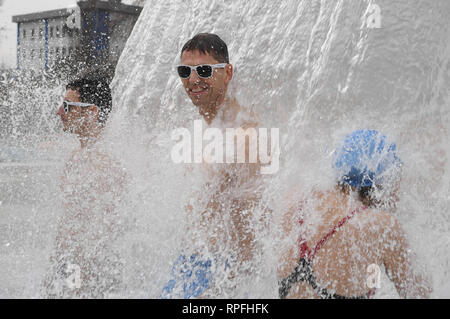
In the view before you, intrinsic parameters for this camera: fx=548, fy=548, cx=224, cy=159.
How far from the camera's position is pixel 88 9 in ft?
55.8

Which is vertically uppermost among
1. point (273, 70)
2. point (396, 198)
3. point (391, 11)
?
point (391, 11)

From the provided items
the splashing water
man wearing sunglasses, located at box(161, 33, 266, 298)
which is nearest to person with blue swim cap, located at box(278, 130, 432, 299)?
the splashing water

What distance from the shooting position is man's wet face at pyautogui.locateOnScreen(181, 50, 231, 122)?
7.63 feet

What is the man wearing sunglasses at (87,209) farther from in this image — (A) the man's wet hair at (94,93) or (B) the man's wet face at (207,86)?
(B) the man's wet face at (207,86)

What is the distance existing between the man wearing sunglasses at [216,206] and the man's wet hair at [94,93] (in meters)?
0.68

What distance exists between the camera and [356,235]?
1.87 meters

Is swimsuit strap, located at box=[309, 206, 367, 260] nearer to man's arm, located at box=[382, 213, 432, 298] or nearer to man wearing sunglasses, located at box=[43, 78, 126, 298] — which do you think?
man's arm, located at box=[382, 213, 432, 298]

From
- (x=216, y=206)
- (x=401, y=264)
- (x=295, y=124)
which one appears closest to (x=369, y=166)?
(x=401, y=264)

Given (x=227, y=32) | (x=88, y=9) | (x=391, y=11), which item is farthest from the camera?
(x=88, y=9)

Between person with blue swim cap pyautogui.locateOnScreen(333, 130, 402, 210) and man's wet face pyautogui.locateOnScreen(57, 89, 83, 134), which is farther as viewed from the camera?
man's wet face pyautogui.locateOnScreen(57, 89, 83, 134)

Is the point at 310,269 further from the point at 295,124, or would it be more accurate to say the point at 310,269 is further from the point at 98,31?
the point at 98,31

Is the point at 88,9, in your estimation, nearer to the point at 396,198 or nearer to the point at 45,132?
the point at 45,132
